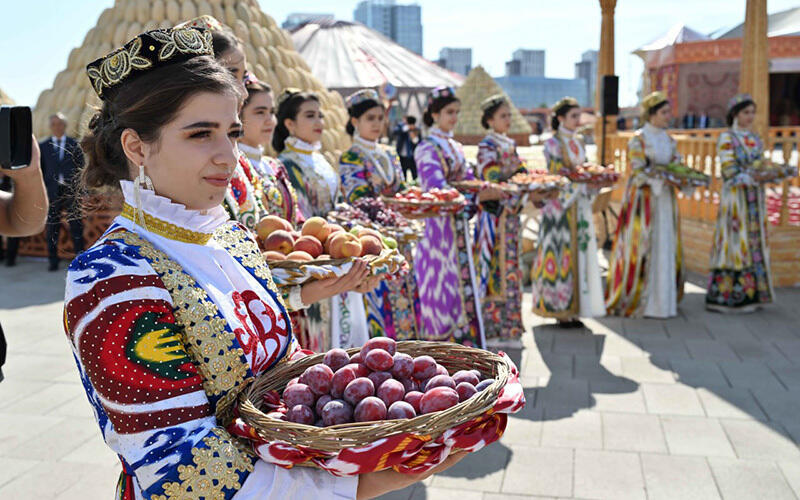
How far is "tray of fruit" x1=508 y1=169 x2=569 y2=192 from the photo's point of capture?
5.20 meters

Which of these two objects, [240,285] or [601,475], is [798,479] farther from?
[240,285]

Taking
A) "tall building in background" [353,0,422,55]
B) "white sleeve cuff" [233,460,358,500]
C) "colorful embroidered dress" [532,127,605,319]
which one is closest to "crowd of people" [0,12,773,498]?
"white sleeve cuff" [233,460,358,500]

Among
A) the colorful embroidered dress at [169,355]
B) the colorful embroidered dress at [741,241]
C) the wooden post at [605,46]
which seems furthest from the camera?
the wooden post at [605,46]

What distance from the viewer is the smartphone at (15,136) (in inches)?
80.7

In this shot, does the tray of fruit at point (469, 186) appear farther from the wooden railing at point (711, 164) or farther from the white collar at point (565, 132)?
the wooden railing at point (711, 164)

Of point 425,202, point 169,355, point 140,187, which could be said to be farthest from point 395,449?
point 425,202

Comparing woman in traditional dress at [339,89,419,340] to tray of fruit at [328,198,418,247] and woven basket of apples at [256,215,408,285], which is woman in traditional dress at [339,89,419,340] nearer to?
tray of fruit at [328,198,418,247]

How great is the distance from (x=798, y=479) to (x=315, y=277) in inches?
106

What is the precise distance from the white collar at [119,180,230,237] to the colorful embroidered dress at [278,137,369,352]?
193 centimetres

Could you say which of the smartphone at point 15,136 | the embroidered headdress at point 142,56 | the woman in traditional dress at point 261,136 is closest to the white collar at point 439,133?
the woman in traditional dress at point 261,136

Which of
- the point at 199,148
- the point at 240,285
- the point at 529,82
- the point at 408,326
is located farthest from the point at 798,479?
the point at 529,82

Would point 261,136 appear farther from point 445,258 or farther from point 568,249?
point 568,249

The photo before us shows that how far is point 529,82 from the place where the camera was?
451ft

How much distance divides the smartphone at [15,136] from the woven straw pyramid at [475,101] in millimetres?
25585
